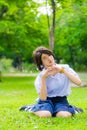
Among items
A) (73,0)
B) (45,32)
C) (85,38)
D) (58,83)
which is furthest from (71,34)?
(58,83)

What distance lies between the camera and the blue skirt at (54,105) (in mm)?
7359

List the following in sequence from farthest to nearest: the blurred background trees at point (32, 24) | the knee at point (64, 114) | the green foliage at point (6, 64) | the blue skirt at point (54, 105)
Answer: the green foliage at point (6, 64) → the blurred background trees at point (32, 24) → the blue skirt at point (54, 105) → the knee at point (64, 114)

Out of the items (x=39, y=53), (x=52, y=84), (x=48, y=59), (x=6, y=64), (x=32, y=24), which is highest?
(x=39, y=53)

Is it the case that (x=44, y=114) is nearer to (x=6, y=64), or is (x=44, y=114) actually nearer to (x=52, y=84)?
(x=52, y=84)

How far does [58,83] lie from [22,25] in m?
20.7

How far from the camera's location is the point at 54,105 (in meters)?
7.54

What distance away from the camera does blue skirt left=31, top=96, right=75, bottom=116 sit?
7359 millimetres

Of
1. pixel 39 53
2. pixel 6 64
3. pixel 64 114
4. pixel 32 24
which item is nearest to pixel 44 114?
pixel 64 114

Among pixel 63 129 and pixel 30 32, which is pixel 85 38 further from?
pixel 63 129

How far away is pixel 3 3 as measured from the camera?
73.0 feet

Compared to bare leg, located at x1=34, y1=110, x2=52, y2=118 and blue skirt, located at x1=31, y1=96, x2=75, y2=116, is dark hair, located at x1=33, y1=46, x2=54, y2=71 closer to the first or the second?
blue skirt, located at x1=31, y1=96, x2=75, y2=116

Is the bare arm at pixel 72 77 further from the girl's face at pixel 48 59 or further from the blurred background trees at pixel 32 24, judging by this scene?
the blurred background trees at pixel 32 24

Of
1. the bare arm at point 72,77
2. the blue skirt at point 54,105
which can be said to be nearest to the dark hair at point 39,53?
the bare arm at point 72,77

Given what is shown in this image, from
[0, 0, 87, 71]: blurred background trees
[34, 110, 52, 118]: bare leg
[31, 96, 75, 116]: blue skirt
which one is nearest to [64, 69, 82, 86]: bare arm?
[31, 96, 75, 116]: blue skirt
